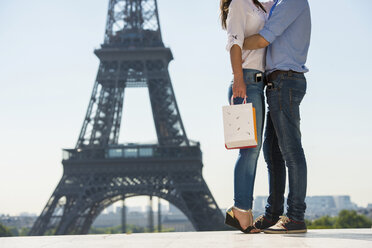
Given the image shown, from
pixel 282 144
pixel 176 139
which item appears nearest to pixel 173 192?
pixel 176 139

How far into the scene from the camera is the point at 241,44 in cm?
525

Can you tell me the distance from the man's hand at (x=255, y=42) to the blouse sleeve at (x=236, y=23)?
101 mm

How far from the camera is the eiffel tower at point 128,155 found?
111 feet

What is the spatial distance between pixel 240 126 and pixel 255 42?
0.88 metres

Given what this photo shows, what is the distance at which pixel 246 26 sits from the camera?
214 inches

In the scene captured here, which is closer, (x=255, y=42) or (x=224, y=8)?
(x=255, y=42)

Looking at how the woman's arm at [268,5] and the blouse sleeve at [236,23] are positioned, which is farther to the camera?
the woman's arm at [268,5]

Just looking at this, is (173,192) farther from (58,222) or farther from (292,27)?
(292,27)

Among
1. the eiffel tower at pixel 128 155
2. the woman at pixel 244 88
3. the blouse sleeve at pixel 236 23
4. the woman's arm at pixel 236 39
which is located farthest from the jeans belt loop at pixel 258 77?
the eiffel tower at pixel 128 155

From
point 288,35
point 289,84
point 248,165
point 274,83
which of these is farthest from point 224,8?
point 248,165

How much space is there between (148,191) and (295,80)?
100 feet

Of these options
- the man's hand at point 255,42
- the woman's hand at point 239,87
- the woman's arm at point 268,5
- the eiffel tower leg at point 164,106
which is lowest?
the woman's hand at point 239,87

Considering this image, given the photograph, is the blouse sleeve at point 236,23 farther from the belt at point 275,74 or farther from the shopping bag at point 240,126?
the shopping bag at point 240,126

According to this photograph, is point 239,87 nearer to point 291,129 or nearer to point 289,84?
point 289,84
